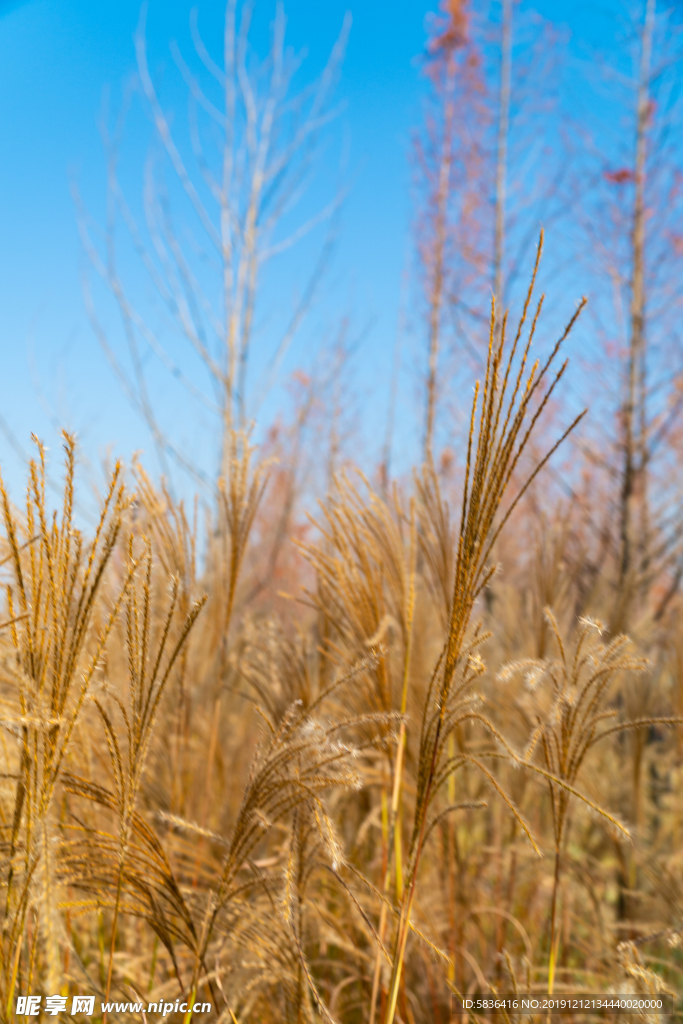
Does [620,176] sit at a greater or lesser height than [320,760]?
greater

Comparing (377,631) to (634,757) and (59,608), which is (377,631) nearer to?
(59,608)

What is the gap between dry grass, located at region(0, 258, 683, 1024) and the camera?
2.57ft

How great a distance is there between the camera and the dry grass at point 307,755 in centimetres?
78

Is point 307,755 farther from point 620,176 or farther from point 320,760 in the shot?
point 620,176

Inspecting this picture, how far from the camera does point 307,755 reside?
1.09 meters

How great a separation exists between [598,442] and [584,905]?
150 inches

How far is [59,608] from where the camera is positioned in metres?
0.77

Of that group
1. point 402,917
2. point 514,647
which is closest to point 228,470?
point 402,917

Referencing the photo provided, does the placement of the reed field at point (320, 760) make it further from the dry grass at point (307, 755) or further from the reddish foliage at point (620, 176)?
the reddish foliage at point (620, 176)

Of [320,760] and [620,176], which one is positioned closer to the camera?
[320,760]

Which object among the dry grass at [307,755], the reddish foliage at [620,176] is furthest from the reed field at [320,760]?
the reddish foliage at [620,176]

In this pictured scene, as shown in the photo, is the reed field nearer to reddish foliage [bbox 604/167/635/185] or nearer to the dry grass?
the dry grass

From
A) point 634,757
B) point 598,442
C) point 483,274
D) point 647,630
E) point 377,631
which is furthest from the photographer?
point 483,274

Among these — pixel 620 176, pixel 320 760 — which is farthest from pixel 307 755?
pixel 620 176
